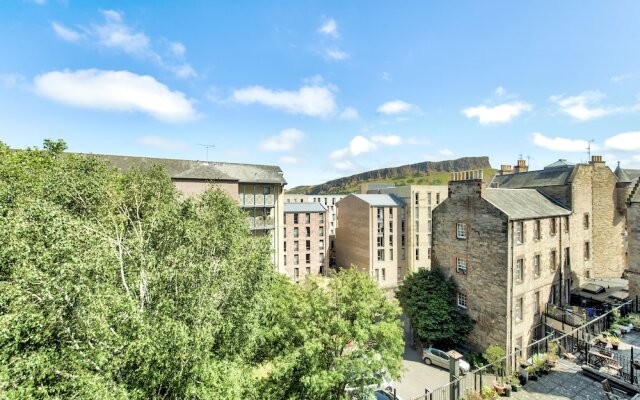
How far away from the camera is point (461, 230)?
2488 cm

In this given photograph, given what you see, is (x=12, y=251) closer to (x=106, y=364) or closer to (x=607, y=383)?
(x=106, y=364)

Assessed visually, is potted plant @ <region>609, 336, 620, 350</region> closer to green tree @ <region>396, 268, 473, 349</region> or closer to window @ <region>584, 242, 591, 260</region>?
green tree @ <region>396, 268, 473, 349</region>

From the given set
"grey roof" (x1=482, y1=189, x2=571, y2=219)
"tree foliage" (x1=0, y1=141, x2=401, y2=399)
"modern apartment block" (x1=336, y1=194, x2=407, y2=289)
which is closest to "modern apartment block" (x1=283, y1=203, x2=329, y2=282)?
"modern apartment block" (x1=336, y1=194, x2=407, y2=289)

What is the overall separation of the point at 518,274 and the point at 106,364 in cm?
2530

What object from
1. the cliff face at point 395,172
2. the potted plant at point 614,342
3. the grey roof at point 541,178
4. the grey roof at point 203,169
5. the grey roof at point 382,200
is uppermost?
the cliff face at point 395,172

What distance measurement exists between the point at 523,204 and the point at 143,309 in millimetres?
27696

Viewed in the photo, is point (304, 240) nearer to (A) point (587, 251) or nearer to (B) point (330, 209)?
(B) point (330, 209)

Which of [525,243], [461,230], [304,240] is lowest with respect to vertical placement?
[304,240]

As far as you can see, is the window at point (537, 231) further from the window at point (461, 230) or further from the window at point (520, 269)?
the window at point (461, 230)

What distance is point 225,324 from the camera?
1085 cm

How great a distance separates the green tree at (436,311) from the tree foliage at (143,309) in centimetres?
1158

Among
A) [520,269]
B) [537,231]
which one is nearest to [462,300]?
[520,269]

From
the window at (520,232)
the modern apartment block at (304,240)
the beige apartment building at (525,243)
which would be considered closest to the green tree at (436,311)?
the beige apartment building at (525,243)

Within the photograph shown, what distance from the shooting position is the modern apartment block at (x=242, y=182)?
33.4 m
